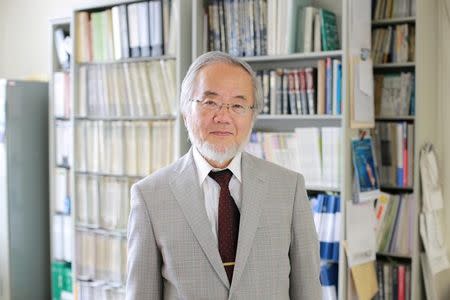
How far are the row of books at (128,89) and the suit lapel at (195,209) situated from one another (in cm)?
163

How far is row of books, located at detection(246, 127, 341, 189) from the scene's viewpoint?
2.75 metres

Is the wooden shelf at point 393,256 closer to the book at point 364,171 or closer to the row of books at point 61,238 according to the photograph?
the book at point 364,171

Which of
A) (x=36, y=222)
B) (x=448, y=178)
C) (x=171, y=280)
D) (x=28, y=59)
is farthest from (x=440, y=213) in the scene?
(x=28, y=59)

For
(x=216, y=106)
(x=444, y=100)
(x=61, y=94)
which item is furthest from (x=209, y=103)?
(x=61, y=94)

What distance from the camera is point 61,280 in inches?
157

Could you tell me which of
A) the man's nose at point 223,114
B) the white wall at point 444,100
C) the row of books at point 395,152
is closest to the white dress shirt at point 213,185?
the man's nose at point 223,114

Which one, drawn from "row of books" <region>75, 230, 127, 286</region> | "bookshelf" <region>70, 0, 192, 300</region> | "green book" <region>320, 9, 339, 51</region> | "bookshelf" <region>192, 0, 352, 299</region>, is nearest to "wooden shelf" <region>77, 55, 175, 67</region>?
"bookshelf" <region>70, 0, 192, 300</region>

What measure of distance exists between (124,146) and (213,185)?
190 centimetres

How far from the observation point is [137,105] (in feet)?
10.9

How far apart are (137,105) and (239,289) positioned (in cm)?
204

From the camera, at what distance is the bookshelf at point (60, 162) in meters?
3.91

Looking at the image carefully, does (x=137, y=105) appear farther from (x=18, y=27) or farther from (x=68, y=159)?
(x=18, y=27)

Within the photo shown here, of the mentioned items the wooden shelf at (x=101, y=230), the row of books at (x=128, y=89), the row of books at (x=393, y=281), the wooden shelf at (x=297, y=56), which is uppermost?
the wooden shelf at (x=297, y=56)

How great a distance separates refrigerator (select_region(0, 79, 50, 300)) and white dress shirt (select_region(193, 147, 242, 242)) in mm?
2722
